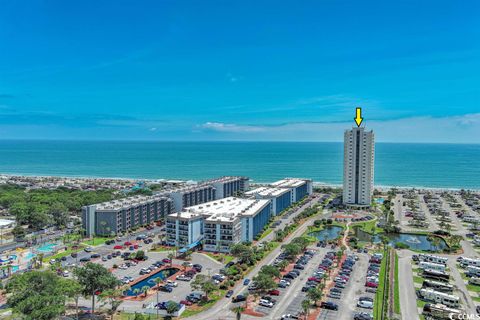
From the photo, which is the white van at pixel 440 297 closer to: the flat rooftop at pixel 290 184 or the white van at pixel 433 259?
the white van at pixel 433 259

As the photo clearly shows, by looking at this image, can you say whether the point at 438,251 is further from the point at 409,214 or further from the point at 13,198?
the point at 13,198

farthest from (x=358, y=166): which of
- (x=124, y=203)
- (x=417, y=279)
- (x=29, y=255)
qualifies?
(x=29, y=255)

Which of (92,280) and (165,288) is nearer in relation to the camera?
(92,280)

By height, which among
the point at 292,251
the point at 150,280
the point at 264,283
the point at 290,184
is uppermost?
the point at 290,184

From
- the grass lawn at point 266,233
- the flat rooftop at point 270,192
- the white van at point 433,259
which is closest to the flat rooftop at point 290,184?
the flat rooftop at point 270,192

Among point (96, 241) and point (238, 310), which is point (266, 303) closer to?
point (238, 310)

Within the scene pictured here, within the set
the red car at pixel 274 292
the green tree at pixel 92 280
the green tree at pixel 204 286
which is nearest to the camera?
the green tree at pixel 92 280
